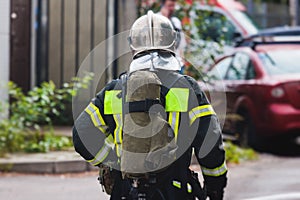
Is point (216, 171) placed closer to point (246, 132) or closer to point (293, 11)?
point (246, 132)

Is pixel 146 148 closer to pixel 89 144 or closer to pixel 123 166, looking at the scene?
pixel 123 166

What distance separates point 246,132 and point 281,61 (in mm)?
1128

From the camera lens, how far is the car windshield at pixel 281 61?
1012 centimetres

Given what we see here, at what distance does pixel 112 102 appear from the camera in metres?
3.26

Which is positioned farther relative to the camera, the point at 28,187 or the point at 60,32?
the point at 60,32

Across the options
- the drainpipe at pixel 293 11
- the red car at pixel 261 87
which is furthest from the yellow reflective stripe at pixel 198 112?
the drainpipe at pixel 293 11

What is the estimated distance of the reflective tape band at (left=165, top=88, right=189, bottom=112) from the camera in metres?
3.17

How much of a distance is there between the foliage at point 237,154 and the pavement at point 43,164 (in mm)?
2026

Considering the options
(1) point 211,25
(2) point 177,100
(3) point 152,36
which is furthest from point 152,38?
(1) point 211,25

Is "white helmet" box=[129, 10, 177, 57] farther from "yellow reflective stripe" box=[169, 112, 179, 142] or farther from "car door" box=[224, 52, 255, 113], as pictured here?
"car door" box=[224, 52, 255, 113]

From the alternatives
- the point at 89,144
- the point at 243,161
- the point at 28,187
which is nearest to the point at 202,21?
the point at 243,161

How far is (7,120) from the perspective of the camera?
28.4 feet

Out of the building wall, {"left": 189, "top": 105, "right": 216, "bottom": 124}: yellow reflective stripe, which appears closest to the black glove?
{"left": 189, "top": 105, "right": 216, "bottom": 124}: yellow reflective stripe

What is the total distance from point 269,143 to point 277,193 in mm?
3806
